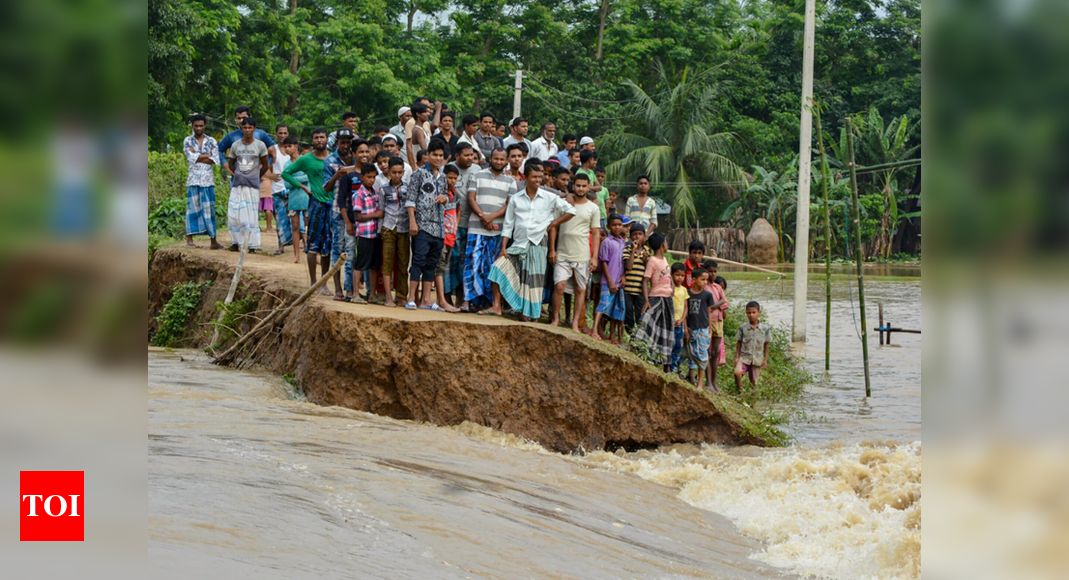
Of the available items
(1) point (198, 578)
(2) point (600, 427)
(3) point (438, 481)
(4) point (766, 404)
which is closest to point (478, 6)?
(4) point (766, 404)

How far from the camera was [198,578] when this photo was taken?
313 centimetres

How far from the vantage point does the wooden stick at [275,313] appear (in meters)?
7.83

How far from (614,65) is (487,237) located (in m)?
25.2

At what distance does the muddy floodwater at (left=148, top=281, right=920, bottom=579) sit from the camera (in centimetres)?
400

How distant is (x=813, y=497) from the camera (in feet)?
23.6

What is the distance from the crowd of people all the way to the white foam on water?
127 centimetres

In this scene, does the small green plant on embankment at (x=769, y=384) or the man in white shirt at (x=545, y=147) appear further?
the man in white shirt at (x=545, y=147)

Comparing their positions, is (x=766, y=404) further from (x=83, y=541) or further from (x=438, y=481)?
(x=83, y=541)

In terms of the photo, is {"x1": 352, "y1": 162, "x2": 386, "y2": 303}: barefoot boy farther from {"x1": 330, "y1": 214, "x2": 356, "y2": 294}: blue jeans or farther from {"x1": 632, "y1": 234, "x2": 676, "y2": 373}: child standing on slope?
{"x1": 632, "y1": 234, "x2": 676, "y2": 373}: child standing on slope

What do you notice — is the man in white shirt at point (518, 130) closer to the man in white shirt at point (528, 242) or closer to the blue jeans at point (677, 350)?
the man in white shirt at point (528, 242)

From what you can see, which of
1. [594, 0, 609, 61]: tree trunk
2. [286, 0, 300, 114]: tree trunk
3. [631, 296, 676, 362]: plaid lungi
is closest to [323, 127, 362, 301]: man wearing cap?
[631, 296, 676, 362]: plaid lungi

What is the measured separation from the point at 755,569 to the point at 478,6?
27521 millimetres

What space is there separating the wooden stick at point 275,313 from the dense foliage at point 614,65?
1801 centimetres

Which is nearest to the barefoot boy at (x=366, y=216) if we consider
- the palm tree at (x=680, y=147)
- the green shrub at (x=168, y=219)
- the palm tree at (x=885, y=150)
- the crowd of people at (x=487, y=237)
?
the crowd of people at (x=487, y=237)
